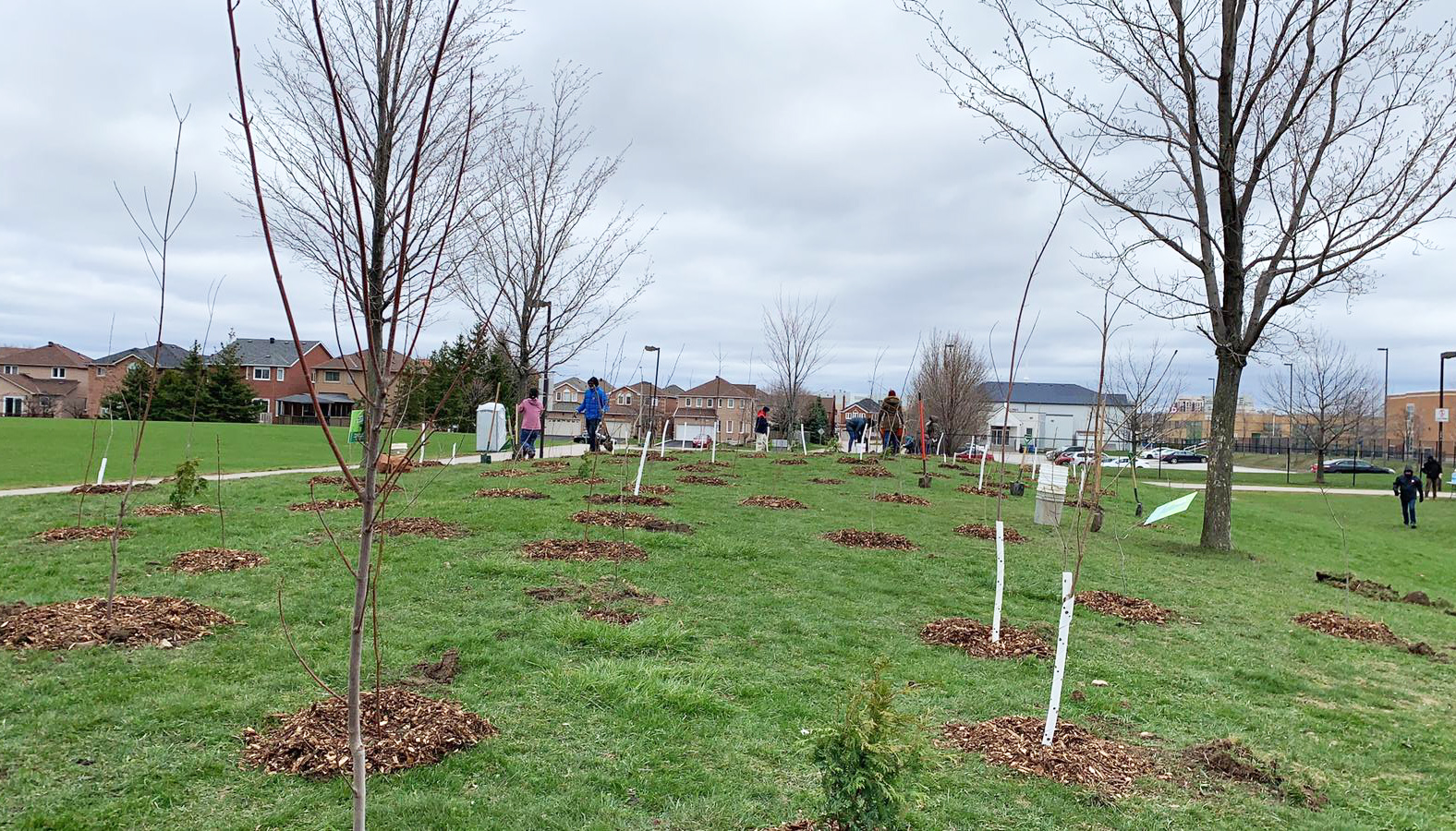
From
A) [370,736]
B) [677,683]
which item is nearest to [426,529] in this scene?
[677,683]

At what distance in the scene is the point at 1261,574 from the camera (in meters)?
10.4

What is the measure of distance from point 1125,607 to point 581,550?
5.19 metres

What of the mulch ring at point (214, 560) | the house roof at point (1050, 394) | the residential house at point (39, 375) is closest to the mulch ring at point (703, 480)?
the mulch ring at point (214, 560)

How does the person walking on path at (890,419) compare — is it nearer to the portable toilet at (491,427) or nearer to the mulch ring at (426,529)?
the portable toilet at (491,427)

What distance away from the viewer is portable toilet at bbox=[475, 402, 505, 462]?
20703 millimetres

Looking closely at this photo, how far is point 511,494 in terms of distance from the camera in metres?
11.2

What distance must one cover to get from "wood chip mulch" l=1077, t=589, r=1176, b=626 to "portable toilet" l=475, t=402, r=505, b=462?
1572cm

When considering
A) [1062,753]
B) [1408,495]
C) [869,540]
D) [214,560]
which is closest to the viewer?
[1062,753]

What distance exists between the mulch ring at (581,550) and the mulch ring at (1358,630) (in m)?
6.38

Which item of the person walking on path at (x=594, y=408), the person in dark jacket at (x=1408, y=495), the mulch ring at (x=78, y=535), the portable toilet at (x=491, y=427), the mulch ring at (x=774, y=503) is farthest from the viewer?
the person in dark jacket at (x=1408, y=495)

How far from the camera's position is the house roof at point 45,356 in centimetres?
7381

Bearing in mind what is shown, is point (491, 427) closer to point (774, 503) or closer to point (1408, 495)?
point (774, 503)

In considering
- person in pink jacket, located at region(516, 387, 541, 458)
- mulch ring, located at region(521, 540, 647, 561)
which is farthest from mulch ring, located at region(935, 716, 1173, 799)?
person in pink jacket, located at region(516, 387, 541, 458)

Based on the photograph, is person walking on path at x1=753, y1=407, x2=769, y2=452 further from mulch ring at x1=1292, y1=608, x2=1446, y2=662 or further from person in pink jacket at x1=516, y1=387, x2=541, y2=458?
mulch ring at x1=1292, y1=608, x2=1446, y2=662
